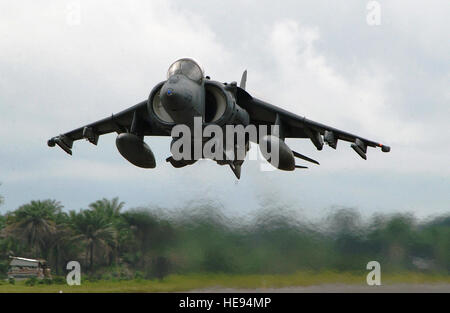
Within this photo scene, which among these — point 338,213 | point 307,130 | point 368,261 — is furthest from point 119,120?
point 368,261

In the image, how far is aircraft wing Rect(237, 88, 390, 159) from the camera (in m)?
18.0

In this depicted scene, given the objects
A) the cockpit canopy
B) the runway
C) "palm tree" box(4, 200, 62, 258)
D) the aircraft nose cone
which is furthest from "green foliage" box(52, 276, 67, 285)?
the cockpit canopy

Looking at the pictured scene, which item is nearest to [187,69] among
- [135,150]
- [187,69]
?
[187,69]

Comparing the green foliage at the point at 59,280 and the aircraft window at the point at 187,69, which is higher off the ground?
the aircraft window at the point at 187,69

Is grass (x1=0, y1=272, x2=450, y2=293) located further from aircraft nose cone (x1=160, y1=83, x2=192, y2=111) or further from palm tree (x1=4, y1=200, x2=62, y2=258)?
aircraft nose cone (x1=160, y1=83, x2=192, y2=111)

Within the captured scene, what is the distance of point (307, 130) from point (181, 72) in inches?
159

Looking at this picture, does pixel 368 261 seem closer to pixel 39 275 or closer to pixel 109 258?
pixel 109 258

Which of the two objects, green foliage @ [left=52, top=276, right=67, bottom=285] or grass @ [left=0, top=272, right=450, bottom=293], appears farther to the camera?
green foliage @ [left=52, top=276, right=67, bottom=285]

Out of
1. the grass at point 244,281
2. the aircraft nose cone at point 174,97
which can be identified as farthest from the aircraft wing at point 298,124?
the grass at point 244,281

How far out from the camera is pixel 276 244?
17.6 meters

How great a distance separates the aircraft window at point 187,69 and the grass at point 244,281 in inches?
188

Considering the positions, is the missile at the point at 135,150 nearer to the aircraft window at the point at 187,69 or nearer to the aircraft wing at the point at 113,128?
the aircraft wing at the point at 113,128

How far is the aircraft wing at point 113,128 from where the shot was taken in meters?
18.6

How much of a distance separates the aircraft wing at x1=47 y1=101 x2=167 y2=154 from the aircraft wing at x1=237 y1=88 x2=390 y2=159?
2493 mm
